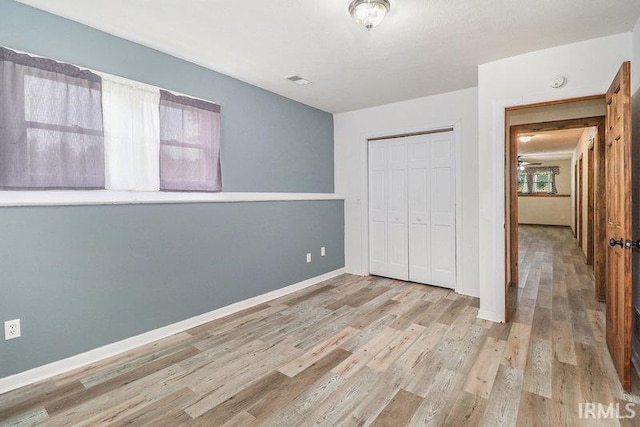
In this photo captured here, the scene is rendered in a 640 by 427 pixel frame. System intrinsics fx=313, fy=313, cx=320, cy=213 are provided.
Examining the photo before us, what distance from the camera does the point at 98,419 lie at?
1759mm

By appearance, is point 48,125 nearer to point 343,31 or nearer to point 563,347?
point 343,31

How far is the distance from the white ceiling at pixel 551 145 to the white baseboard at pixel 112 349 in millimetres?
5365

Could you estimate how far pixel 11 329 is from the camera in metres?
2.02

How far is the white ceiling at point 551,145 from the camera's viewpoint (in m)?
6.54

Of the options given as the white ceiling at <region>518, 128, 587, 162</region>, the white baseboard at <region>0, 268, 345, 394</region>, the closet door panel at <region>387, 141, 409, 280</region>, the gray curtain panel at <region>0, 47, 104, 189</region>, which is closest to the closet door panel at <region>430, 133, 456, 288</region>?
the closet door panel at <region>387, 141, 409, 280</region>

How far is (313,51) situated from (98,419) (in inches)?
119

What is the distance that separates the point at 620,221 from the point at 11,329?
3.99m

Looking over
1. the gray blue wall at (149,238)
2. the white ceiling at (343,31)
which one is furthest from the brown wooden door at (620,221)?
the gray blue wall at (149,238)

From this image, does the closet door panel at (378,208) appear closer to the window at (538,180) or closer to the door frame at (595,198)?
the door frame at (595,198)

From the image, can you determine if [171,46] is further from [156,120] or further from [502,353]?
[502,353]

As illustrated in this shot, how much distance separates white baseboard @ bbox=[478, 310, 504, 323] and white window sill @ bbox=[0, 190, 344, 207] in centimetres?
260

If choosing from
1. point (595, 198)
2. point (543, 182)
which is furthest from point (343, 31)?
point (543, 182)

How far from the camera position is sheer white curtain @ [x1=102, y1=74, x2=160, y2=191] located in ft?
7.89

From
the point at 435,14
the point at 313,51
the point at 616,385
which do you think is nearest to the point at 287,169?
the point at 313,51
